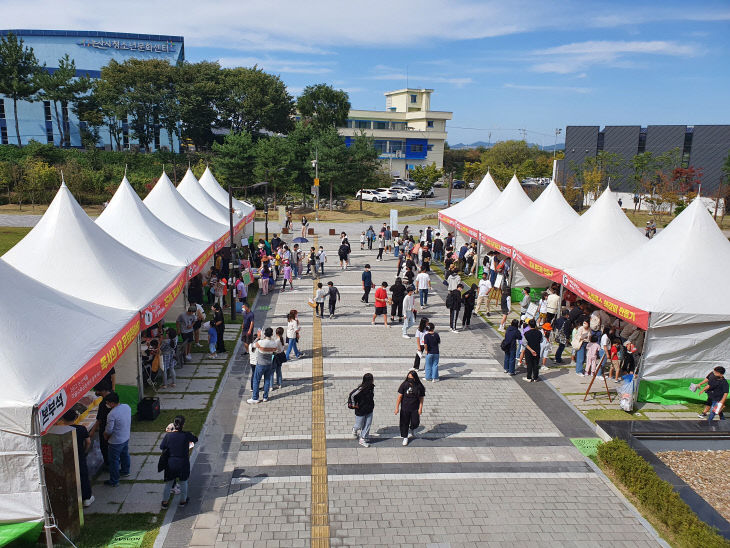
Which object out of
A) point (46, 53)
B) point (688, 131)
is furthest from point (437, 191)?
point (46, 53)

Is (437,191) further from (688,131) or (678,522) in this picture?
(678,522)

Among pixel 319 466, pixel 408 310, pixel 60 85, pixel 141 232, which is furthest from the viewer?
pixel 60 85

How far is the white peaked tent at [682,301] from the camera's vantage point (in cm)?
1089

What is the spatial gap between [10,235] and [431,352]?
3054 cm

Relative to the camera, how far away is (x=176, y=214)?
18891mm

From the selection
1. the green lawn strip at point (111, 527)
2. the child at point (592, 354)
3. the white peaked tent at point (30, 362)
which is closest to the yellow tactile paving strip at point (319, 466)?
the green lawn strip at point (111, 527)

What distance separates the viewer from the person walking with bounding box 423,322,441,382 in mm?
11594

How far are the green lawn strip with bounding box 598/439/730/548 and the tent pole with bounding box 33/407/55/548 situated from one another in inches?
314

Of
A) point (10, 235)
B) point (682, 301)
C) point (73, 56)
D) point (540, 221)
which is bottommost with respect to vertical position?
point (10, 235)

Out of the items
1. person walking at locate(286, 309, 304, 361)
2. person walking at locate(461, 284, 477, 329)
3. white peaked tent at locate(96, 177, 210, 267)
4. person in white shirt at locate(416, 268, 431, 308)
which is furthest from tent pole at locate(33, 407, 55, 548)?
person in white shirt at locate(416, 268, 431, 308)

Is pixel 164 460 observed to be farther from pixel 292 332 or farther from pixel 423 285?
pixel 423 285

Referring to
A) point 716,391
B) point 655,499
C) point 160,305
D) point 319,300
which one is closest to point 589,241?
point 716,391

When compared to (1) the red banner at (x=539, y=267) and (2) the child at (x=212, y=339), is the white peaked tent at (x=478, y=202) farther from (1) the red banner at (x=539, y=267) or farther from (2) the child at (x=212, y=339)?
(2) the child at (x=212, y=339)

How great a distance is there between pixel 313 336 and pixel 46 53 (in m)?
65.3
